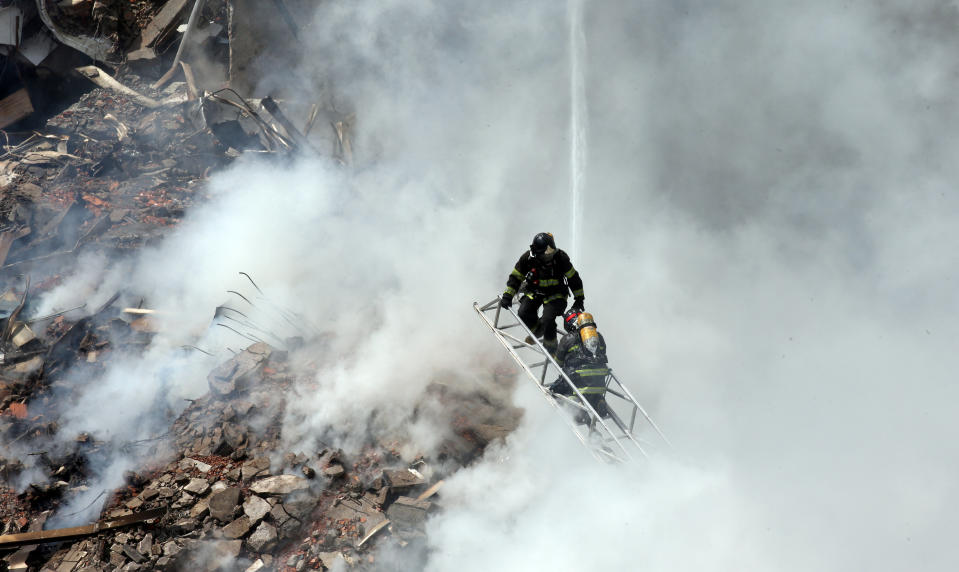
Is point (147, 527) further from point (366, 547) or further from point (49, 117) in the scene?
point (49, 117)

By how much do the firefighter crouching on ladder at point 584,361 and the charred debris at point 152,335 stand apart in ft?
4.66

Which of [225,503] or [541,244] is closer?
[225,503]

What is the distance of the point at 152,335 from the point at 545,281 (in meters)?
6.03

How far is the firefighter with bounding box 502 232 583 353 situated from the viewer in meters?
7.61

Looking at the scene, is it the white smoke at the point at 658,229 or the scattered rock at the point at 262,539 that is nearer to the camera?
the scattered rock at the point at 262,539

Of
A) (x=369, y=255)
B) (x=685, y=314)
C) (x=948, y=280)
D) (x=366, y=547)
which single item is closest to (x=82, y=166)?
(x=369, y=255)

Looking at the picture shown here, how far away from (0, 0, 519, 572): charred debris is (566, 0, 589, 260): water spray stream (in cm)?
487

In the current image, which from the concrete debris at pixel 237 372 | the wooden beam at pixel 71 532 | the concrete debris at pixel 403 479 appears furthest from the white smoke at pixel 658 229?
the wooden beam at pixel 71 532

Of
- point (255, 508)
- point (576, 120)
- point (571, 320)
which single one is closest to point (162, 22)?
point (576, 120)

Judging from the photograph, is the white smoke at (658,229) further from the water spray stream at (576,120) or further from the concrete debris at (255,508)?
the concrete debris at (255,508)

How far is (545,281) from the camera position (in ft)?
25.7

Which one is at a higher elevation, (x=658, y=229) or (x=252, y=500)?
(x=658, y=229)

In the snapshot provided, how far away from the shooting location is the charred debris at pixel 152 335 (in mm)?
6574

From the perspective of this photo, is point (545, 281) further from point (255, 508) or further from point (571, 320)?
point (255, 508)
